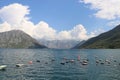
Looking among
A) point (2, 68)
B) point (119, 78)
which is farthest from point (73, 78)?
point (2, 68)

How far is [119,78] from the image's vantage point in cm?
6888

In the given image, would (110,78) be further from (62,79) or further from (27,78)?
(27,78)

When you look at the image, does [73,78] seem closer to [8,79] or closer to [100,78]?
[100,78]

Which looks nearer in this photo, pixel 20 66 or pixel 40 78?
pixel 40 78

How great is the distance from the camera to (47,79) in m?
67.5

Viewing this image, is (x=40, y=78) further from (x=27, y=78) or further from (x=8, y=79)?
(x=8, y=79)

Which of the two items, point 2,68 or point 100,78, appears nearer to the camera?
point 100,78

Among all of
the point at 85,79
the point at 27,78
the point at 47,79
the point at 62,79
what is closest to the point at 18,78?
the point at 27,78

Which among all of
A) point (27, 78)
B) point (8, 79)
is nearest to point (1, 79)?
point (8, 79)

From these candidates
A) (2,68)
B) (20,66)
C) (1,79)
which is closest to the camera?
(1,79)

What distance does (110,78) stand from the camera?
6950 cm

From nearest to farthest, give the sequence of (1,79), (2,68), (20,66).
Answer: (1,79), (2,68), (20,66)

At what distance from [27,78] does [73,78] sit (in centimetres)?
1458

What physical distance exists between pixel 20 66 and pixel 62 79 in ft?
127
